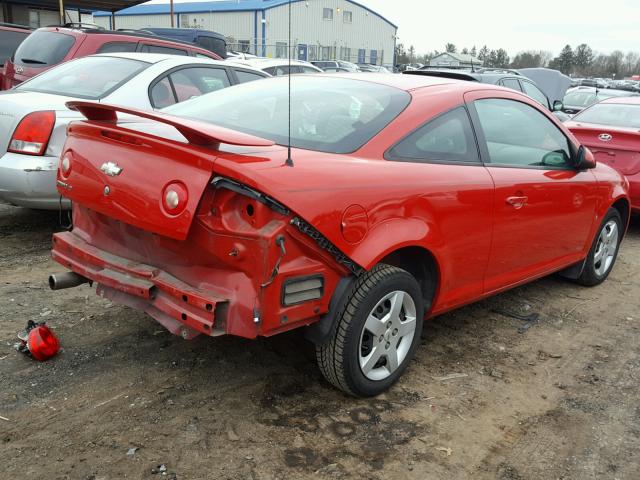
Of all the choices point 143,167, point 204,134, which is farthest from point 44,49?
point 204,134

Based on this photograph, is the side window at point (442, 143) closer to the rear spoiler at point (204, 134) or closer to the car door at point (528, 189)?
the car door at point (528, 189)

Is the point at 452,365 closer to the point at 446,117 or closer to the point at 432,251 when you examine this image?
the point at 432,251

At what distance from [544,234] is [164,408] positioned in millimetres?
2619

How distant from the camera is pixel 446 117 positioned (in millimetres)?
3377

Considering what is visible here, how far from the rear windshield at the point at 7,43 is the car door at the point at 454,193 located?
931 cm

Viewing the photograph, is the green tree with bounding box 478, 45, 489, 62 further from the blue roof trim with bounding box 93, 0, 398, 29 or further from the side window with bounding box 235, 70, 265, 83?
the side window with bounding box 235, 70, 265, 83

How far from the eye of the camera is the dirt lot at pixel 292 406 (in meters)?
2.57

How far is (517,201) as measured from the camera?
3.66 m

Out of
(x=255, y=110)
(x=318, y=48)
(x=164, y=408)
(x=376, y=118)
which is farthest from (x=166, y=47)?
(x=318, y=48)

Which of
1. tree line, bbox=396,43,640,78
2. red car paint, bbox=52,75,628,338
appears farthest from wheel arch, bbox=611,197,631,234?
tree line, bbox=396,43,640,78

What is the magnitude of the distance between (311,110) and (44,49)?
5489mm

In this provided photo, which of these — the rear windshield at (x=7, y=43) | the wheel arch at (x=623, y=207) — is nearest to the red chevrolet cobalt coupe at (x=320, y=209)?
the wheel arch at (x=623, y=207)

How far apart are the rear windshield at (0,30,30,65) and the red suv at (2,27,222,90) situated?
2833 millimetres

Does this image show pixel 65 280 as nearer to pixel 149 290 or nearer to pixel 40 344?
pixel 40 344
